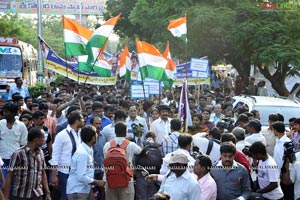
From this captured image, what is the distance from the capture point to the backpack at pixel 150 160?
32.6 feet

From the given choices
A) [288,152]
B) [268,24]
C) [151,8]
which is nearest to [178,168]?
[288,152]

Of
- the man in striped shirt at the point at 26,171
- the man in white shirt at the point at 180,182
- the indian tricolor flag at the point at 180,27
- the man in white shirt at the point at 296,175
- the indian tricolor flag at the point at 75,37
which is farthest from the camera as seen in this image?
the indian tricolor flag at the point at 180,27

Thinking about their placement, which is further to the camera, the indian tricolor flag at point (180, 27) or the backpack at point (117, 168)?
the indian tricolor flag at point (180, 27)

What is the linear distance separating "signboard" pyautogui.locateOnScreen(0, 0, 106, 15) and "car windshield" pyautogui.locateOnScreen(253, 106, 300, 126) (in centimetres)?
6729

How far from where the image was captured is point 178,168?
719cm

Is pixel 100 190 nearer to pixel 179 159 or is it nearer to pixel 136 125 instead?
pixel 136 125

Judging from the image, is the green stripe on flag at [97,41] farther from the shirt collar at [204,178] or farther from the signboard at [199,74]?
the shirt collar at [204,178]

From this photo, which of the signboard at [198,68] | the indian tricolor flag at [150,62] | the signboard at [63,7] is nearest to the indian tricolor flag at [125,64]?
the signboard at [198,68]

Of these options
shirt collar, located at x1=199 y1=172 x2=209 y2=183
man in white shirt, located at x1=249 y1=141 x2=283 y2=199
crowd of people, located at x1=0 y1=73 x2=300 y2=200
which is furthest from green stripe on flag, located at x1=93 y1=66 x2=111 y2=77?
shirt collar, located at x1=199 y1=172 x2=209 y2=183

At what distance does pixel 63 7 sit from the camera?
286ft

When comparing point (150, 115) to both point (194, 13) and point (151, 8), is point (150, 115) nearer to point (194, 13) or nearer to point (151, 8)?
point (194, 13)

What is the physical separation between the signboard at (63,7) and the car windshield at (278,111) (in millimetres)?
67293

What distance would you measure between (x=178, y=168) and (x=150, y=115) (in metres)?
6.92

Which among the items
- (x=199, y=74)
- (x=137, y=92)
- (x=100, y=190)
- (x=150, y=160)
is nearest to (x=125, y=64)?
(x=199, y=74)
